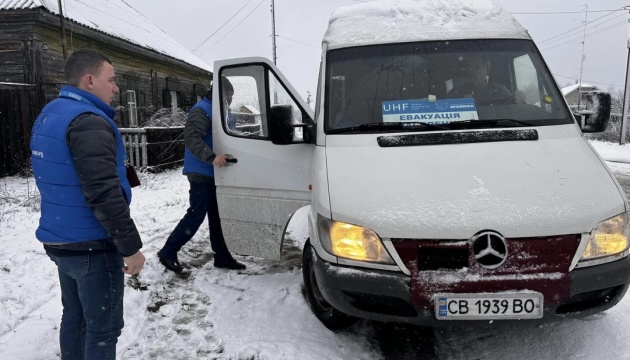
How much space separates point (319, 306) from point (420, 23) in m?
2.48

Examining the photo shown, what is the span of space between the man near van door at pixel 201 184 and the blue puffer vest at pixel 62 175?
6.56 ft

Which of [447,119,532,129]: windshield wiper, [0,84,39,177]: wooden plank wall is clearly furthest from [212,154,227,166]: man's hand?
[0,84,39,177]: wooden plank wall

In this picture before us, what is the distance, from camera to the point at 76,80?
229 centimetres

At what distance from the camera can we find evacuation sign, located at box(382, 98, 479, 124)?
3.36 meters

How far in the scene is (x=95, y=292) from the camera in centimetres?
230

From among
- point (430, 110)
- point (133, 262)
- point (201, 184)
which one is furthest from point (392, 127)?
point (201, 184)

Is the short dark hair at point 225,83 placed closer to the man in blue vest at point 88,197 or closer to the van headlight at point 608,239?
the man in blue vest at point 88,197

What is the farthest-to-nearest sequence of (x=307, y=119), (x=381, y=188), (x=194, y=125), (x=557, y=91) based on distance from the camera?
(x=194, y=125)
(x=307, y=119)
(x=557, y=91)
(x=381, y=188)

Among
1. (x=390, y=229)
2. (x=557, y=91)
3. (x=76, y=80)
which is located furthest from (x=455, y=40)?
(x=76, y=80)

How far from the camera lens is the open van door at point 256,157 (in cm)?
400

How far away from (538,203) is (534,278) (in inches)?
16.4

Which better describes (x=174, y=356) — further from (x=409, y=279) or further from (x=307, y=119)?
(x=307, y=119)

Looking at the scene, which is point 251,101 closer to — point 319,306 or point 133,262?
point 319,306

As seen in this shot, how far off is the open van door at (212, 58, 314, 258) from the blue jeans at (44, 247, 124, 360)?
1772 mm
